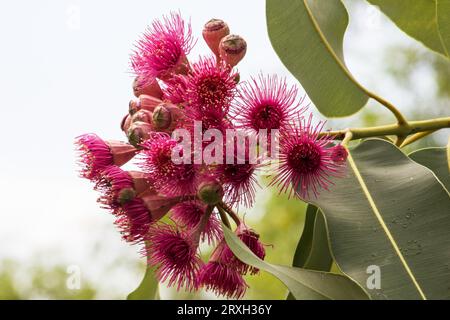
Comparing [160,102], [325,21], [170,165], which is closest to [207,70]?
[160,102]

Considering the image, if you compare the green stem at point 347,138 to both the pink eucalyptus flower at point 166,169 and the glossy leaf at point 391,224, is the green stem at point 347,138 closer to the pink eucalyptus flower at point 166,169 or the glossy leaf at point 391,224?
the glossy leaf at point 391,224

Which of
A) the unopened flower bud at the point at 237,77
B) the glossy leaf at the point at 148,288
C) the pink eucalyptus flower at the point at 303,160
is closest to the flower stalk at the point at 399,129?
the pink eucalyptus flower at the point at 303,160

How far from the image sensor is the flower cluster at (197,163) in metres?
1.40

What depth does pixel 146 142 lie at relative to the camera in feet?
4.67

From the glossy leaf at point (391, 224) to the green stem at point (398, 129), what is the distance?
0.12 feet

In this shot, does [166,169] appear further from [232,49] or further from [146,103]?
[232,49]

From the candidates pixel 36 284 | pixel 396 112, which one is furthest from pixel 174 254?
pixel 36 284

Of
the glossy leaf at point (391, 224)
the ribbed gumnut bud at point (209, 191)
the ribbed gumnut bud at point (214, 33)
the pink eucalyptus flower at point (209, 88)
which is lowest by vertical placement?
the glossy leaf at point (391, 224)

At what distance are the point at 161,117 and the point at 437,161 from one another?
675mm

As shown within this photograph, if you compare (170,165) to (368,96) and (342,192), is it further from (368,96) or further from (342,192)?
(368,96)

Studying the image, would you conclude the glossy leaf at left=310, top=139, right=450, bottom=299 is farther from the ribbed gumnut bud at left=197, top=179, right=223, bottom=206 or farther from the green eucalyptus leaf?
the ribbed gumnut bud at left=197, top=179, right=223, bottom=206

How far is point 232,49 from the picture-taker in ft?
4.92

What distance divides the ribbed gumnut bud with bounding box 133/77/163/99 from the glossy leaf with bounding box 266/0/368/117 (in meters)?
0.27
